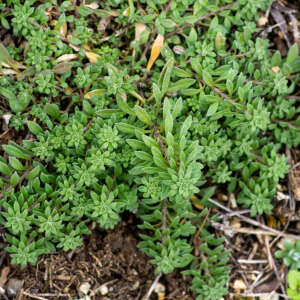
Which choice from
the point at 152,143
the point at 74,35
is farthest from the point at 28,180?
the point at 74,35

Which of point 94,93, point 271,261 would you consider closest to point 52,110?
point 94,93

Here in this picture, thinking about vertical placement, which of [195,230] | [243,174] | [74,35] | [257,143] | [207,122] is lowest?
[195,230]

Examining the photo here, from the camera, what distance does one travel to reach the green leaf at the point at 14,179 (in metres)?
3.22

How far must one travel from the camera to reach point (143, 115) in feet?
10.8

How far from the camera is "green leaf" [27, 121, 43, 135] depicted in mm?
3380

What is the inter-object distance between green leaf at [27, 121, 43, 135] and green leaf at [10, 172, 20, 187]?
0.42 meters

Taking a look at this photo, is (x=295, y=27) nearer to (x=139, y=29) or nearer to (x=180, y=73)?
(x=180, y=73)

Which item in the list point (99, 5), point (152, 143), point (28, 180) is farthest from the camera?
point (99, 5)

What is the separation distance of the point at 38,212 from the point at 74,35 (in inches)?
68.9

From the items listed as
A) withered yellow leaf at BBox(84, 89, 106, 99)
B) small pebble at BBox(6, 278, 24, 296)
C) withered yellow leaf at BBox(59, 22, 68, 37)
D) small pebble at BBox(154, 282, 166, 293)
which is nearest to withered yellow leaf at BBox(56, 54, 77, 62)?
withered yellow leaf at BBox(59, 22, 68, 37)

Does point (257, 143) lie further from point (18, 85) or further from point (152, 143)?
point (18, 85)

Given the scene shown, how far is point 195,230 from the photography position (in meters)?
3.90

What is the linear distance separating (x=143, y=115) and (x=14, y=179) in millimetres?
1210

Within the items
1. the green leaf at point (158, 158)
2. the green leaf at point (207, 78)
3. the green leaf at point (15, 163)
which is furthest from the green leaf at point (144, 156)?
the green leaf at point (15, 163)
